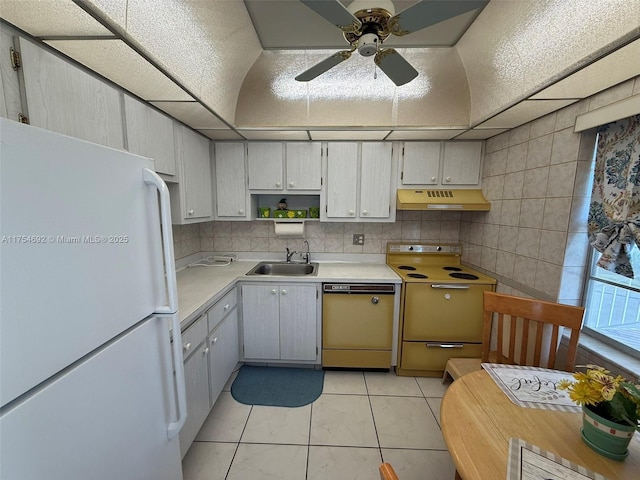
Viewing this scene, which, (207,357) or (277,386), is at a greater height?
(207,357)

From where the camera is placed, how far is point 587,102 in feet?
4.77

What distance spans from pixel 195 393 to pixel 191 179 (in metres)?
1.57

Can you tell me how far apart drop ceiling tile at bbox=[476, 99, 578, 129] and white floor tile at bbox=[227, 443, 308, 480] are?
2597 mm

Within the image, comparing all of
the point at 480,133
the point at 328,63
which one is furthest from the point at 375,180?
the point at 328,63

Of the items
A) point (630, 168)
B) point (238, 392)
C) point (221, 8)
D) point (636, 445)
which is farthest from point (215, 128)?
point (636, 445)

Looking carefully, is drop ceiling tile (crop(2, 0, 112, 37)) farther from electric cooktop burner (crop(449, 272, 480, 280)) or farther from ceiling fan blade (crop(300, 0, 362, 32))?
electric cooktop burner (crop(449, 272, 480, 280))

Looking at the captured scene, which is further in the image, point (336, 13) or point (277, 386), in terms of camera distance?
point (277, 386)

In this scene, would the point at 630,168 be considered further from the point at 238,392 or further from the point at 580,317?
the point at 238,392

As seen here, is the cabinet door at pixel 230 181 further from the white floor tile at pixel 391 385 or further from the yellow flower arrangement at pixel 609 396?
the yellow flower arrangement at pixel 609 396

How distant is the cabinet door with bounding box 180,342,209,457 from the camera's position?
1433mm

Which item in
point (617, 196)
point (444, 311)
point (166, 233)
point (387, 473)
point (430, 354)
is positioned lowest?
point (430, 354)

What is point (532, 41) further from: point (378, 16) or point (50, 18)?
point (50, 18)

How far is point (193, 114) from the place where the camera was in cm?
180

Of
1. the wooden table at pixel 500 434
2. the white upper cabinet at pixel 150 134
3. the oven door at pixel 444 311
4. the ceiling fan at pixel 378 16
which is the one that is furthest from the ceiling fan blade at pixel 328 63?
the oven door at pixel 444 311
